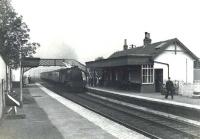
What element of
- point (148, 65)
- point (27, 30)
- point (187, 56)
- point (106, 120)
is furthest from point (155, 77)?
point (106, 120)

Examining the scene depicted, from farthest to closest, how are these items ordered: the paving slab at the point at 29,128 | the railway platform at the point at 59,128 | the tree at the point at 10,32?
the tree at the point at 10,32, the railway platform at the point at 59,128, the paving slab at the point at 29,128

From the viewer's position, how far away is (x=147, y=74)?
97.4ft

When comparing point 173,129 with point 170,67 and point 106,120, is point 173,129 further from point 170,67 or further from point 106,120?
point 170,67

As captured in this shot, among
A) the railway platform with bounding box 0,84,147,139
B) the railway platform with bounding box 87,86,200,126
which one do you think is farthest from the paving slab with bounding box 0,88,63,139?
the railway platform with bounding box 87,86,200,126

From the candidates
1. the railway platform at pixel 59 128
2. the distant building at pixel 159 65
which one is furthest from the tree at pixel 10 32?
the railway platform at pixel 59 128

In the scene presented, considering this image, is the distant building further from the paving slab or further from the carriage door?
the paving slab

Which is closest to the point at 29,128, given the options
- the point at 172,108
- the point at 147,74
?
the point at 172,108

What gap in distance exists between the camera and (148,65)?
29844 millimetres

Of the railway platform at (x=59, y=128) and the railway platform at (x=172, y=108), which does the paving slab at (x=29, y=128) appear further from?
the railway platform at (x=172, y=108)

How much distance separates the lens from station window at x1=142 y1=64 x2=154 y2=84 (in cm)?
2955

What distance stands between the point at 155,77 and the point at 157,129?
18218mm

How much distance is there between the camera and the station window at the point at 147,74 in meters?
29.5

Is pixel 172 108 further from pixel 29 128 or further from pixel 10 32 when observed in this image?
pixel 10 32

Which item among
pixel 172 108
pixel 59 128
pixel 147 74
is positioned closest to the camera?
pixel 59 128
